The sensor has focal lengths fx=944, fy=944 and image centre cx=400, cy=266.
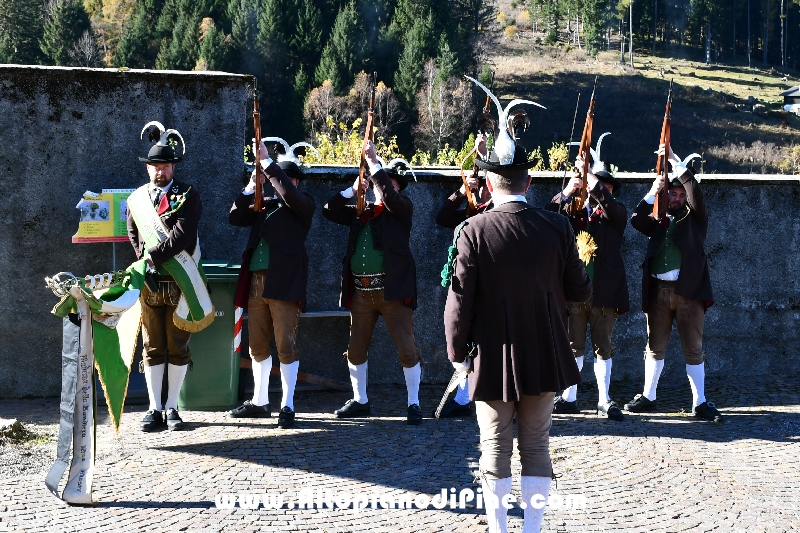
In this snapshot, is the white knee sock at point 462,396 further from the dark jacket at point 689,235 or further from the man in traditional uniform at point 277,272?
the dark jacket at point 689,235

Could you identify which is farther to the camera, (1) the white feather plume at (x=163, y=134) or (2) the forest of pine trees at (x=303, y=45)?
(2) the forest of pine trees at (x=303, y=45)

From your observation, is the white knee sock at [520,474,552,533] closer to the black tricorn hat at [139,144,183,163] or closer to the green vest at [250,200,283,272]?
the green vest at [250,200,283,272]

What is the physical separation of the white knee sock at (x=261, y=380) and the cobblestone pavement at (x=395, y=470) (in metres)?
0.20

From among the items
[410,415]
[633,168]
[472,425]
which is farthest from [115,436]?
[633,168]

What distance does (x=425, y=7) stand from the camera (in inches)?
3255

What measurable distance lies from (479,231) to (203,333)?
140 inches

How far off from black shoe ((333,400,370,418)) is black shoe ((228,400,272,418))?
0.60 m

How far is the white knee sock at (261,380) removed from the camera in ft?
25.0

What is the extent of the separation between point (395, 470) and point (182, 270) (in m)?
2.20

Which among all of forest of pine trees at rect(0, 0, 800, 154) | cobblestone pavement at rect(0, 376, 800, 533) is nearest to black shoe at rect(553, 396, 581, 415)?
cobblestone pavement at rect(0, 376, 800, 533)

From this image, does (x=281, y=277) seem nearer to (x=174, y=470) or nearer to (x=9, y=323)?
Result: (x=174, y=470)

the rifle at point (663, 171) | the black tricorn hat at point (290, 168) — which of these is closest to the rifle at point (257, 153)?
the black tricorn hat at point (290, 168)

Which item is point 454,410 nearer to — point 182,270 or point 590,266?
point 590,266

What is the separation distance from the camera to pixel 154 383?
7223mm
